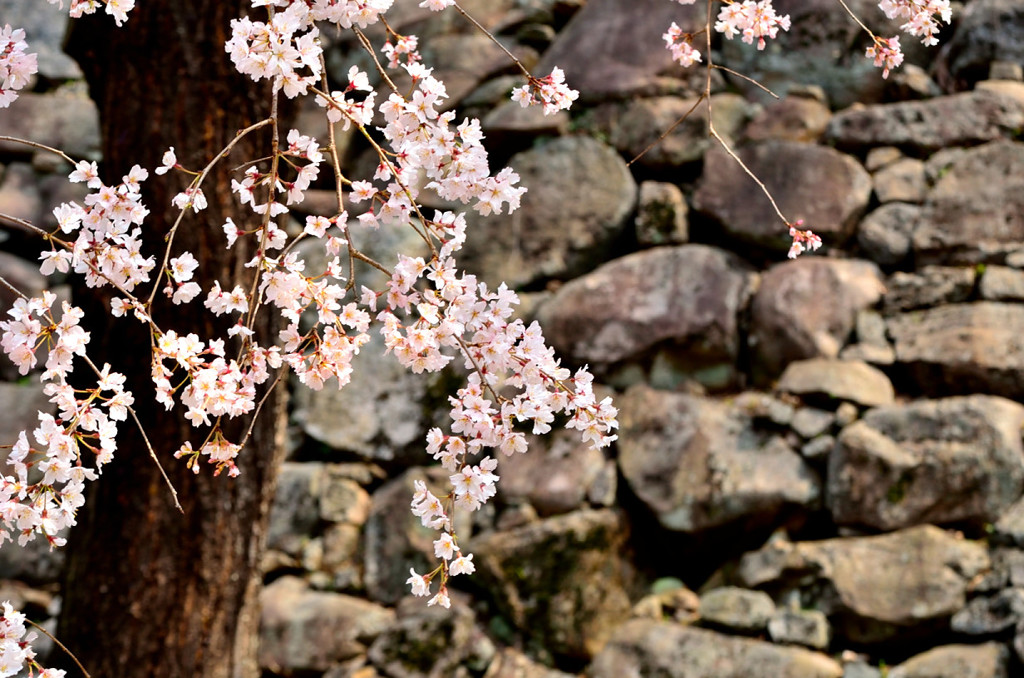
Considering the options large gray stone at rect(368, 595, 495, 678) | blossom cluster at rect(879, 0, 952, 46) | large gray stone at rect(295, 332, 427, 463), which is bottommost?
large gray stone at rect(368, 595, 495, 678)

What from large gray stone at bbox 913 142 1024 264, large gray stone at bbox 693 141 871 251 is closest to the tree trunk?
large gray stone at bbox 693 141 871 251

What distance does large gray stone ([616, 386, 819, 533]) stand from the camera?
335cm

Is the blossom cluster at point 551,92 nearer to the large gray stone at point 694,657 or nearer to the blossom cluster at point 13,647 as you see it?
the blossom cluster at point 13,647

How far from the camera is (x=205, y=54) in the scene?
7.69ft

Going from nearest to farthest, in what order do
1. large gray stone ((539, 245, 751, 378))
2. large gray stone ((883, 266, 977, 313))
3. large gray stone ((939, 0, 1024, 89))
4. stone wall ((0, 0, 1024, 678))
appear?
stone wall ((0, 0, 1024, 678)) < large gray stone ((883, 266, 977, 313)) < large gray stone ((539, 245, 751, 378)) < large gray stone ((939, 0, 1024, 89))

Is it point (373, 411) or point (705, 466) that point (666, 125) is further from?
point (373, 411)

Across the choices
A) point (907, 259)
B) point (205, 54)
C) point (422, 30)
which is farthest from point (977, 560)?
point (422, 30)

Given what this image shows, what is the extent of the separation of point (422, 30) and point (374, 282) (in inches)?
60.7

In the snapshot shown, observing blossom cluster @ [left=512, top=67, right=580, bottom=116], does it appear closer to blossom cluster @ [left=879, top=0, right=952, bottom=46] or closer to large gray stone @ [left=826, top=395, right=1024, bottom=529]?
blossom cluster @ [left=879, top=0, right=952, bottom=46]

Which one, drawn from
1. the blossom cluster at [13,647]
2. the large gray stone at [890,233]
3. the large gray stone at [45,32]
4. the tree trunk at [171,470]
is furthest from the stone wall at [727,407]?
the blossom cluster at [13,647]

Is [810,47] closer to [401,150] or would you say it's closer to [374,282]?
[374,282]

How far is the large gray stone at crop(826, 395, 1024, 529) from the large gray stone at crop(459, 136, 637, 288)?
1329mm

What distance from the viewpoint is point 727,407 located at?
3.60 m

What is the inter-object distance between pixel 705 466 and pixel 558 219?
1.27 m
